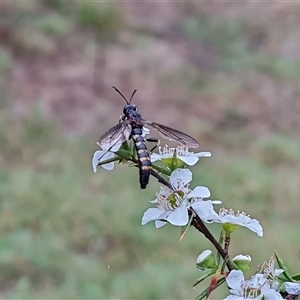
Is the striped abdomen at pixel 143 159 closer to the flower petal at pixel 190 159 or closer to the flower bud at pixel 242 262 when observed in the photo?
the flower petal at pixel 190 159

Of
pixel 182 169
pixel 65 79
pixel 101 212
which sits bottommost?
pixel 182 169

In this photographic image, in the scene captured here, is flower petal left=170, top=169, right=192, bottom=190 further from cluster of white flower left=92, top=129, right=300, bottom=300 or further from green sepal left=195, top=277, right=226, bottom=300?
green sepal left=195, top=277, right=226, bottom=300

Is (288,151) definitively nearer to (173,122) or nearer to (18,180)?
(173,122)

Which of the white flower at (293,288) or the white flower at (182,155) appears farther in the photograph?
the white flower at (182,155)

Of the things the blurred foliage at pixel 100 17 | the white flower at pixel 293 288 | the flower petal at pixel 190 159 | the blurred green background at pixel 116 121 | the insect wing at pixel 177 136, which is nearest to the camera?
the white flower at pixel 293 288

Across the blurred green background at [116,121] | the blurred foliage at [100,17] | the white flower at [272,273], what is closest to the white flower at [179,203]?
the white flower at [272,273]

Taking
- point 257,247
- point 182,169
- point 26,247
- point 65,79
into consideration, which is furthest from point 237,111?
point 182,169
